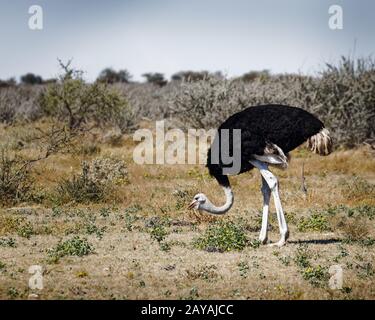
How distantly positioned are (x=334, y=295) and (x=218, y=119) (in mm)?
15497

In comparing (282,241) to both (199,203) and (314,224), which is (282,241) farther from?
(314,224)

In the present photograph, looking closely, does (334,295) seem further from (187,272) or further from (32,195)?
(32,195)

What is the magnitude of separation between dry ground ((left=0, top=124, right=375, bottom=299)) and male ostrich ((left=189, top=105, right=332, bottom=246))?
2.16 ft

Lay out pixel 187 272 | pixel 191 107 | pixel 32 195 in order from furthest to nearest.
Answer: pixel 191 107
pixel 32 195
pixel 187 272

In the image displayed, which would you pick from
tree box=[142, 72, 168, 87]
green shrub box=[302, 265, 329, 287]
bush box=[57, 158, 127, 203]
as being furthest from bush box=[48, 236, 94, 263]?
tree box=[142, 72, 168, 87]

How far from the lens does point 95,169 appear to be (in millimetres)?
14664

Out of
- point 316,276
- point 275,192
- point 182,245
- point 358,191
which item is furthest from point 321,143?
point 358,191

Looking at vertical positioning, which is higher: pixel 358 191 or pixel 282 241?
pixel 358 191

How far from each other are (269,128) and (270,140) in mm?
169

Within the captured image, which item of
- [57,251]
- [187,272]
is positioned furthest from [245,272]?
[57,251]

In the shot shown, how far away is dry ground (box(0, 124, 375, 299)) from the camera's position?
7820 millimetres

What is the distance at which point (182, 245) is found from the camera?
9.96 m

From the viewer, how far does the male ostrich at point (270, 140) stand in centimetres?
969

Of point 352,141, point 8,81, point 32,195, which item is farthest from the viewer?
point 8,81
